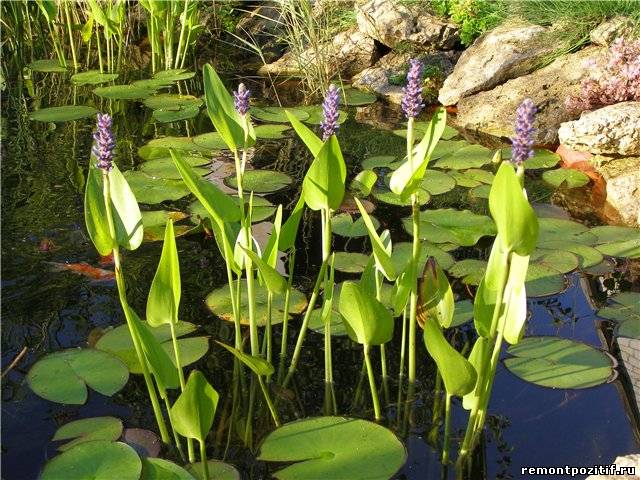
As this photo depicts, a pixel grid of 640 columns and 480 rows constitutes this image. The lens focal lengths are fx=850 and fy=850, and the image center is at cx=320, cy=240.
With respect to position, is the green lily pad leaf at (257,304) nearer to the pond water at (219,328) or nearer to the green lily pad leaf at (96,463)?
the pond water at (219,328)

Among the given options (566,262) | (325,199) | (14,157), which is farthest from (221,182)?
(325,199)

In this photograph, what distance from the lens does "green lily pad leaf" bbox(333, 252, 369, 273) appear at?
3592mm

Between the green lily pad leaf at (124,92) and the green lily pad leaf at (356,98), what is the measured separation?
1384 mm

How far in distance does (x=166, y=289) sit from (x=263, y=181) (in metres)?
2.38

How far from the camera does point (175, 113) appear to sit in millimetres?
5562

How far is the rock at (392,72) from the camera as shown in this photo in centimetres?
633

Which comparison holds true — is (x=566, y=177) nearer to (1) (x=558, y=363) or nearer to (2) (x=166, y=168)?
(1) (x=558, y=363)

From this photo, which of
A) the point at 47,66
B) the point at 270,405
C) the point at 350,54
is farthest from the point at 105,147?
the point at 47,66

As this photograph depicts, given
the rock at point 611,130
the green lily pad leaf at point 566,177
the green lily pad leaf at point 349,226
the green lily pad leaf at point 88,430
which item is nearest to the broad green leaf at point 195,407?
the green lily pad leaf at point 88,430

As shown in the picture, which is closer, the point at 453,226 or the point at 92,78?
the point at 453,226

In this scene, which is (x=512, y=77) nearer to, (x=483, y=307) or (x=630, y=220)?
(x=630, y=220)

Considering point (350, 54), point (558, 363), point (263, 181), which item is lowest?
point (558, 363)

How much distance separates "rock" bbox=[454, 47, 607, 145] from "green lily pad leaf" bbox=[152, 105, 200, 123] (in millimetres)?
1768

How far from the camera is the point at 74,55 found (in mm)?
6746
